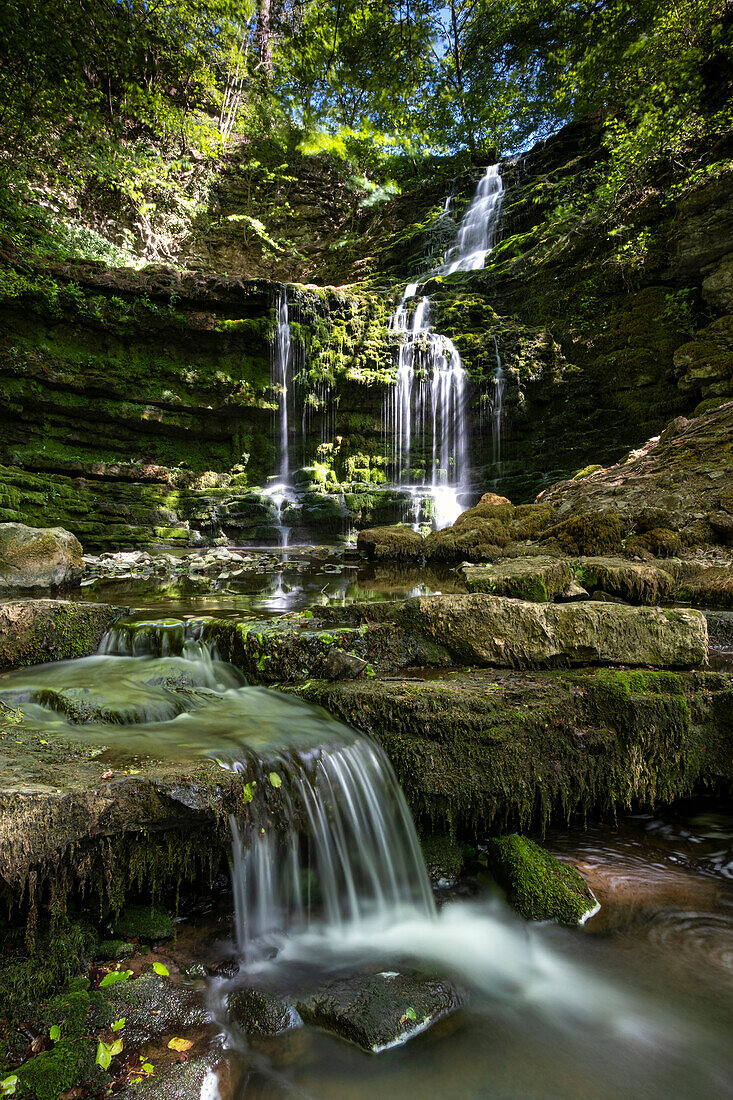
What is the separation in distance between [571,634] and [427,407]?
49.3 feet

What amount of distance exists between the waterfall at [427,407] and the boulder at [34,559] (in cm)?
1054

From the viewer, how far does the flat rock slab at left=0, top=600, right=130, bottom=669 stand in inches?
157

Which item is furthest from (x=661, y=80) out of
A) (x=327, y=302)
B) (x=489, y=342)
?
(x=327, y=302)

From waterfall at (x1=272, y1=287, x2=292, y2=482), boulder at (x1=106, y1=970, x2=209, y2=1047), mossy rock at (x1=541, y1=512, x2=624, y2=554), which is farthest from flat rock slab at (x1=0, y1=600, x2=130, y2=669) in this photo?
waterfall at (x1=272, y1=287, x2=292, y2=482)

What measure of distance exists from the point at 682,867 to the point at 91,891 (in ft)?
10.3

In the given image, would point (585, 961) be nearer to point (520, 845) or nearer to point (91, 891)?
point (520, 845)

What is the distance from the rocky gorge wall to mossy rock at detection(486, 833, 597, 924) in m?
11.0

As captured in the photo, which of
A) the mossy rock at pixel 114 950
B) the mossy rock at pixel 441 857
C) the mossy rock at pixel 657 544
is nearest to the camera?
the mossy rock at pixel 114 950

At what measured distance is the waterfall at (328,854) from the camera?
7.86ft

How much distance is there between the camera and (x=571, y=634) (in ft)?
11.2

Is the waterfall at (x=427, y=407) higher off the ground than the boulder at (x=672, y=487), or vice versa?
the waterfall at (x=427, y=407)

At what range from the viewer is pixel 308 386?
17.8 meters

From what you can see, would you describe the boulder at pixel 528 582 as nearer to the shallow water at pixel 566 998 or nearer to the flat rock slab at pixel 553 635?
the flat rock slab at pixel 553 635

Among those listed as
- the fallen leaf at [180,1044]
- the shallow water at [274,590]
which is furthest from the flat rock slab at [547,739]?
the shallow water at [274,590]
